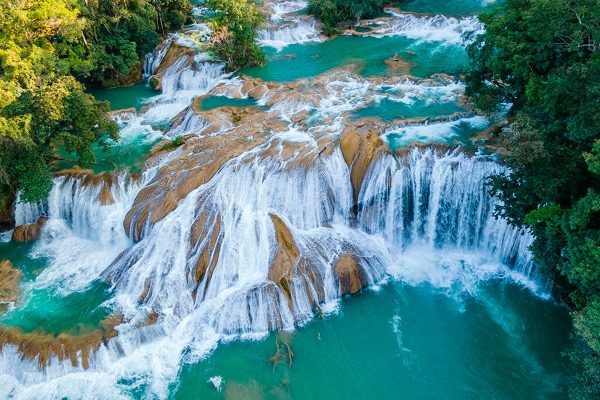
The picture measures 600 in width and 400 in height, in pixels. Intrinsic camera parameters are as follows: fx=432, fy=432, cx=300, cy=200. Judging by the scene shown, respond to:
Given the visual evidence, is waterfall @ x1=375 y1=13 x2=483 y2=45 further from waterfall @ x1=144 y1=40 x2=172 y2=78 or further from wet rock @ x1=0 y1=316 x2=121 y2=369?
wet rock @ x1=0 y1=316 x2=121 y2=369

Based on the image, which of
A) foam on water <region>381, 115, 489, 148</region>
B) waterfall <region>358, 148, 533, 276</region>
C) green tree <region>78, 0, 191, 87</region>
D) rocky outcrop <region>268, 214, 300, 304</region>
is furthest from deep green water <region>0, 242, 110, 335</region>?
green tree <region>78, 0, 191, 87</region>

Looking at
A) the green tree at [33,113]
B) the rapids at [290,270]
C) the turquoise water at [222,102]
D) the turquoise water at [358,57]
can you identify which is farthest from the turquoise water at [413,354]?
the turquoise water at [358,57]

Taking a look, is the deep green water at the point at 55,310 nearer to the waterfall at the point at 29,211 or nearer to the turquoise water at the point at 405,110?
the waterfall at the point at 29,211

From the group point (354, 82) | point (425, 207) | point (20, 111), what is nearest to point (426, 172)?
point (425, 207)

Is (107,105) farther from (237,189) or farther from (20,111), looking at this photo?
(237,189)

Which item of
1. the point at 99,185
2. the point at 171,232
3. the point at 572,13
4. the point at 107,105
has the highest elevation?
the point at 572,13

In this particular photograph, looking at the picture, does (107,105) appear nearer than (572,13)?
No
